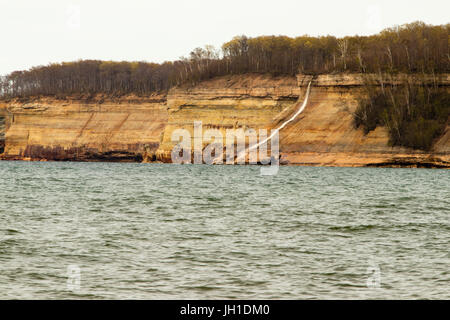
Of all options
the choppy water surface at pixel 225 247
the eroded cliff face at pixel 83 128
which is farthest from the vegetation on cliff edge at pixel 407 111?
the choppy water surface at pixel 225 247

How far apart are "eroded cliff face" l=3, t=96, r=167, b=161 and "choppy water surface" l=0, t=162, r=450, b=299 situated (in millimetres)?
68365

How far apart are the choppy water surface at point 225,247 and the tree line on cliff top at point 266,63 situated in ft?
170

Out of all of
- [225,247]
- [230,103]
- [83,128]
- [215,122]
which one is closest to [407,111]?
[230,103]

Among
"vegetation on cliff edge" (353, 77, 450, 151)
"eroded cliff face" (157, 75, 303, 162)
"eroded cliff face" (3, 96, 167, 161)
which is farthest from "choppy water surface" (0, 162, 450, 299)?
"eroded cliff face" (3, 96, 167, 161)

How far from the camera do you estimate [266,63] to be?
92.4m

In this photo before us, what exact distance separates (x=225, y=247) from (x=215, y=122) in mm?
66063

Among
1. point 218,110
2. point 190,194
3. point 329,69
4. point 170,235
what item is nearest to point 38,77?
point 218,110

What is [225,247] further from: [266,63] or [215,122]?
[266,63]

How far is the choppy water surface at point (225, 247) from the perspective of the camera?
12.4 meters

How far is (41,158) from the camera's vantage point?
334 feet

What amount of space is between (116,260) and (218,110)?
68.7 meters

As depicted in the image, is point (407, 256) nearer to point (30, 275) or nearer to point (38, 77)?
point (30, 275)

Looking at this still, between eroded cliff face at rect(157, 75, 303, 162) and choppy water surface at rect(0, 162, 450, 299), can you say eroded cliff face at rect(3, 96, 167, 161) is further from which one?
choppy water surface at rect(0, 162, 450, 299)

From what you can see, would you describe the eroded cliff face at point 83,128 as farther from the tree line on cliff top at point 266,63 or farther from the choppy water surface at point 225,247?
the choppy water surface at point 225,247
